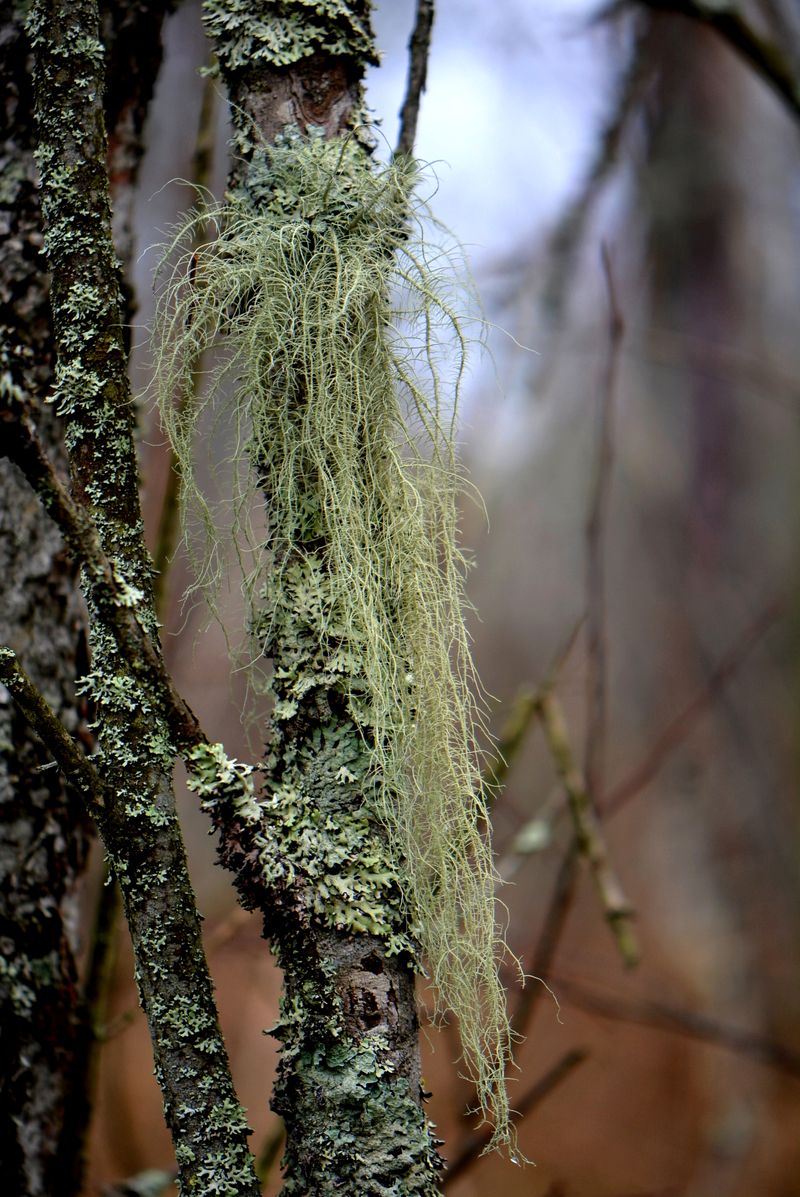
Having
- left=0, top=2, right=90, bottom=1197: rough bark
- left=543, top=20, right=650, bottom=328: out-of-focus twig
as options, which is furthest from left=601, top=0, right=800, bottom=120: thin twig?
left=0, top=2, right=90, bottom=1197: rough bark

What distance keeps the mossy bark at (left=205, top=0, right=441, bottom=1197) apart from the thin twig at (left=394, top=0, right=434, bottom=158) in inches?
5.0

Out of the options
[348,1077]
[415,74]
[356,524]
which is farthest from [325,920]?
[415,74]

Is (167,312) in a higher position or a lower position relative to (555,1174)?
higher

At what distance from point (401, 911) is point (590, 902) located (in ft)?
14.5

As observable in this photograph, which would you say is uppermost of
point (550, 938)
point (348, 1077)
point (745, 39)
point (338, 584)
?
point (745, 39)

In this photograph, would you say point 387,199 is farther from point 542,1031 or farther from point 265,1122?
point 542,1031

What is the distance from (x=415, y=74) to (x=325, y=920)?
0.59 metres

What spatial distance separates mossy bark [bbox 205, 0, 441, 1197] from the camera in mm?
441

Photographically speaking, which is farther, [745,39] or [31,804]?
[745,39]

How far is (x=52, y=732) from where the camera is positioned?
0.43 metres

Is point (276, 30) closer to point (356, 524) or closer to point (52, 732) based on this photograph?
point (356, 524)

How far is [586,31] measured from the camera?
153 cm

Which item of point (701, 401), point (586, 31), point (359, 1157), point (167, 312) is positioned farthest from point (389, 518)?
point (701, 401)

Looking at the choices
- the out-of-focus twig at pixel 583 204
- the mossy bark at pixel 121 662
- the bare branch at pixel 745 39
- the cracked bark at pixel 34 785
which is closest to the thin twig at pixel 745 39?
the bare branch at pixel 745 39
